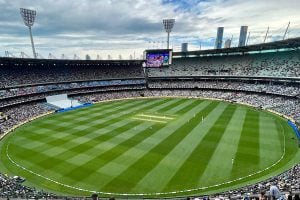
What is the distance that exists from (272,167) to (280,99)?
3621cm

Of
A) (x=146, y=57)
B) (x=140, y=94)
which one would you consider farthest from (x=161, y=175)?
(x=146, y=57)

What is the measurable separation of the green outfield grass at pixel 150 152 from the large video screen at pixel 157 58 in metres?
37.3

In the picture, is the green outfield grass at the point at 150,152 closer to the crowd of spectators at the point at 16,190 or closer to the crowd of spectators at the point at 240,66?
the crowd of spectators at the point at 16,190

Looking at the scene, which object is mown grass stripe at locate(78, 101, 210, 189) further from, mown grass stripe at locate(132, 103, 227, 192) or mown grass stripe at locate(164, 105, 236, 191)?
mown grass stripe at locate(164, 105, 236, 191)

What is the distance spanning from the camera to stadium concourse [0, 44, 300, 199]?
56.0 meters

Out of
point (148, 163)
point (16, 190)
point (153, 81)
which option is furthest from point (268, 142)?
point (153, 81)

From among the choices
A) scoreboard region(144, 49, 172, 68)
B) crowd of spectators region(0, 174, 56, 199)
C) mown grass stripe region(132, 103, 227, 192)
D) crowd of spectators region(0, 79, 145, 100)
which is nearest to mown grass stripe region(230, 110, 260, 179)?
mown grass stripe region(132, 103, 227, 192)

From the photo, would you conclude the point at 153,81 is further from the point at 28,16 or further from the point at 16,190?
the point at 16,190

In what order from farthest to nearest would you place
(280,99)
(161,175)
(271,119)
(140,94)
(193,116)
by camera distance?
(140,94) < (280,99) < (193,116) < (271,119) < (161,175)

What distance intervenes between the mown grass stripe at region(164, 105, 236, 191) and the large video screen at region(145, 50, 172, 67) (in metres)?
46.3

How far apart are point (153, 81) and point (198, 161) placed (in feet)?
215

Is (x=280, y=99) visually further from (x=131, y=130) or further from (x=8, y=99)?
(x=8, y=99)

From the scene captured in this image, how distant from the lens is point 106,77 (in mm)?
84938

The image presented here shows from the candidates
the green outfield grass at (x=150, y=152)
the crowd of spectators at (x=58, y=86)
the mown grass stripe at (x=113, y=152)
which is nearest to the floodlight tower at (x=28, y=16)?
the crowd of spectators at (x=58, y=86)
